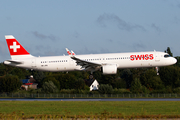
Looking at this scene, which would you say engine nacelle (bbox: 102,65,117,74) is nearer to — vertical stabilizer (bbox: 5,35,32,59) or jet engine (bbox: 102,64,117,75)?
jet engine (bbox: 102,64,117,75)

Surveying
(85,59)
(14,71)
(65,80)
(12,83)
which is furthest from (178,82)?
(14,71)

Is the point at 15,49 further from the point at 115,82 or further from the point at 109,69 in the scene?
the point at 115,82

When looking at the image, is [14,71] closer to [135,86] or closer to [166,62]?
[135,86]

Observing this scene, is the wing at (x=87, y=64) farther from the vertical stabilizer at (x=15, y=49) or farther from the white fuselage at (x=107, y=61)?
the vertical stabilizer at (x=15, y=49)

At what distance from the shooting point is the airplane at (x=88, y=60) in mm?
44812

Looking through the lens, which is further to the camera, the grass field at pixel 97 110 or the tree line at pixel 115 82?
the tree line at pixel 115 82

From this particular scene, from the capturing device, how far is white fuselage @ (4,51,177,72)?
4481 cm

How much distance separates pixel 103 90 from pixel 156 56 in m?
26.4

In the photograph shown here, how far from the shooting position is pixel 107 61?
4562cm

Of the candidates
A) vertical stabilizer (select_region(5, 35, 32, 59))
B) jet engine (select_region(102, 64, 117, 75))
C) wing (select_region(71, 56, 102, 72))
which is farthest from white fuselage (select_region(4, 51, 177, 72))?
vertical stabilizer (select_region(5, 35, 32, 59))

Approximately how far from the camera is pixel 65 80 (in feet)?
341

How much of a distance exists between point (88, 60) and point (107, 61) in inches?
126

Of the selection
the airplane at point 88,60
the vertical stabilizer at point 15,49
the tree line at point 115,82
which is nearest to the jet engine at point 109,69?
the airplane at point 88,60

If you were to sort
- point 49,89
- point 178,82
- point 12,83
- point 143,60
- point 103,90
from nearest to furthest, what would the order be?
1. point 143,60
2. point 103,90
3. point 49,89
4. point 12,83
5. point 178,82
